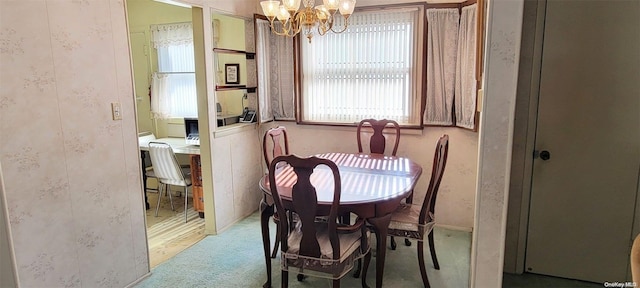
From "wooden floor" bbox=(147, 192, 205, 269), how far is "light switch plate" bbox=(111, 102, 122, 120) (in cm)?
119

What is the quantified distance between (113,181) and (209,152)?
1019mm

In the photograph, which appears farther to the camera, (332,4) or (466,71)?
(466,71)

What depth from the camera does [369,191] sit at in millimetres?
2373

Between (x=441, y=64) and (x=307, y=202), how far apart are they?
1976 mm

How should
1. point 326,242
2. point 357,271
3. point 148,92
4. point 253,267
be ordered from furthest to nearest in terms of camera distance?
point 148,92, point 253,267, point 357,271, point 326,242

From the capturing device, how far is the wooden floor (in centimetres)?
321

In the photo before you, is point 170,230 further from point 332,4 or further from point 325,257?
point 332,4

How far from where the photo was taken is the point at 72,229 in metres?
2.21

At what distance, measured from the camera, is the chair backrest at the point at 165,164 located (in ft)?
12.2

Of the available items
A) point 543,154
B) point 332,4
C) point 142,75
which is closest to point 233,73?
point 142,75

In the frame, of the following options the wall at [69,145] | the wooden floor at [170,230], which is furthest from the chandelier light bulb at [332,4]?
the wooden floor at [170,230]

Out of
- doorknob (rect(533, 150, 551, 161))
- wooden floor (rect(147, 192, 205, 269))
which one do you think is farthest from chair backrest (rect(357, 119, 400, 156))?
wooden floor (rect(147, 192, 205, 269))

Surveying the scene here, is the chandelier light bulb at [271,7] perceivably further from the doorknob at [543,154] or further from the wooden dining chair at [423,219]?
the doorknob at [543,154]

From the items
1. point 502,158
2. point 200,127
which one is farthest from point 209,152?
point 502,158
